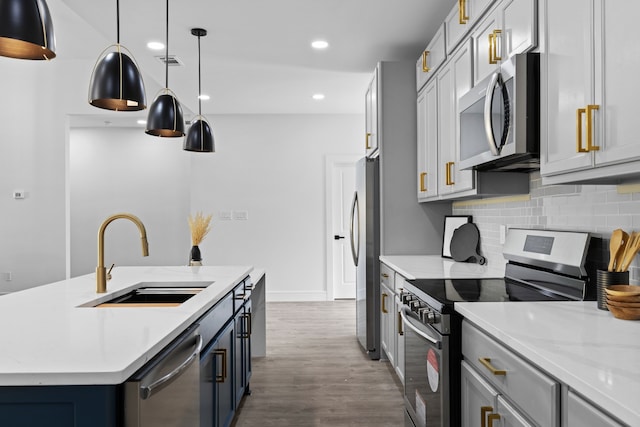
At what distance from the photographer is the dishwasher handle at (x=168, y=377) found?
121 cm

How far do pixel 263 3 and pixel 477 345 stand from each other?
2.61 m

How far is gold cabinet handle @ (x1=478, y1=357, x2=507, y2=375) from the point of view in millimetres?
1414

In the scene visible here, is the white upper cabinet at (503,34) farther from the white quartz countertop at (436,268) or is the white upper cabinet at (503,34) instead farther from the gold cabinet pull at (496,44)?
the white quartz countertop at (436,268)

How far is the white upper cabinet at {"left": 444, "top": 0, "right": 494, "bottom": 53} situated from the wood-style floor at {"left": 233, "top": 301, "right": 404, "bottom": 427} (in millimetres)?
2247

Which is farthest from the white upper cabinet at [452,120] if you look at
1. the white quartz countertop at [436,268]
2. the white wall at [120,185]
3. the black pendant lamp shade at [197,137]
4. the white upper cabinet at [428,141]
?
the white wall at [120,185]

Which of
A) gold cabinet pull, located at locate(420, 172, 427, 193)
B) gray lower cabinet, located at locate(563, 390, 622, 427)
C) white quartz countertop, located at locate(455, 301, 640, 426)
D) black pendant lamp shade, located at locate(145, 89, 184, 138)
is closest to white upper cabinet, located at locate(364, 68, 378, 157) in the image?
gold cabinet pull, located at locate(420, 172, 427, 193)

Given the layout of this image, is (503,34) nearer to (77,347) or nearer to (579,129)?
(579,129)

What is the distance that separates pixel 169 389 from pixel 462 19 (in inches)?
94.8

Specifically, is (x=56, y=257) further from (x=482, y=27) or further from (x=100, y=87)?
(x=482, y=27)

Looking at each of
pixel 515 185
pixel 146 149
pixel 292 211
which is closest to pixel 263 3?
pixel 515 185

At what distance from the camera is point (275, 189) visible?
687 cm

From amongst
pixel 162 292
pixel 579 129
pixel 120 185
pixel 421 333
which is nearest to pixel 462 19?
pixel 579 129

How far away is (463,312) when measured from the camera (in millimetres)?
1771

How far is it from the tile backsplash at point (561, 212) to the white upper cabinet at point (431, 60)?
980mm
